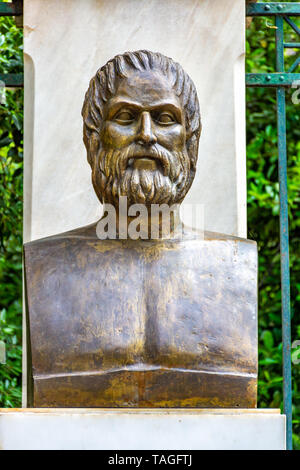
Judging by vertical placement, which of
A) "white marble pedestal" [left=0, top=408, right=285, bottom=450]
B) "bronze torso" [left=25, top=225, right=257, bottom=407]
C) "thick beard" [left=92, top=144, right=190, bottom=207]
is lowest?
"white marble pedestal" [left=0, top=408, right=285, bottom=450]

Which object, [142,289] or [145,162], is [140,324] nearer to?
[142,289]

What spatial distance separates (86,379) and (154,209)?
2.72ft

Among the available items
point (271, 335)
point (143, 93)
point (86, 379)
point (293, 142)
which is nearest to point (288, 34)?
point (293, 142)

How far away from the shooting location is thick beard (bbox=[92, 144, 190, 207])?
17.6ft

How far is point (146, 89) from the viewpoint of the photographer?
539 cm

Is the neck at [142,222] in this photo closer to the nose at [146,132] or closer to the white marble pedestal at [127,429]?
the nose at [146,132]

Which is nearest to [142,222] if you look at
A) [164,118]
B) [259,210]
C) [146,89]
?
[164,118]

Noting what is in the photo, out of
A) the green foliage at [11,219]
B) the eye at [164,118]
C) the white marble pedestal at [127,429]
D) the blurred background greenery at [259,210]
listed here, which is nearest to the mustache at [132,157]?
the eye at [164,118]

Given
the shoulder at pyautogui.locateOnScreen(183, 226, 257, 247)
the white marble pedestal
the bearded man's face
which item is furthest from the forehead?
the white marble pedestal

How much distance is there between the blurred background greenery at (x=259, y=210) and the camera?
8.06m

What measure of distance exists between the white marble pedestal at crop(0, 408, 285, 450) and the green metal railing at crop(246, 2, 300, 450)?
167cm

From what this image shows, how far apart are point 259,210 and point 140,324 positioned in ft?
12.3

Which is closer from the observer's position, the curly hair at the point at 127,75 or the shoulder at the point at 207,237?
the curly hair at the point at 127,75

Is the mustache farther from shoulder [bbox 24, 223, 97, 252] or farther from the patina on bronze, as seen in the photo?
shoulder [bbox 24, 223, 97, 252]
